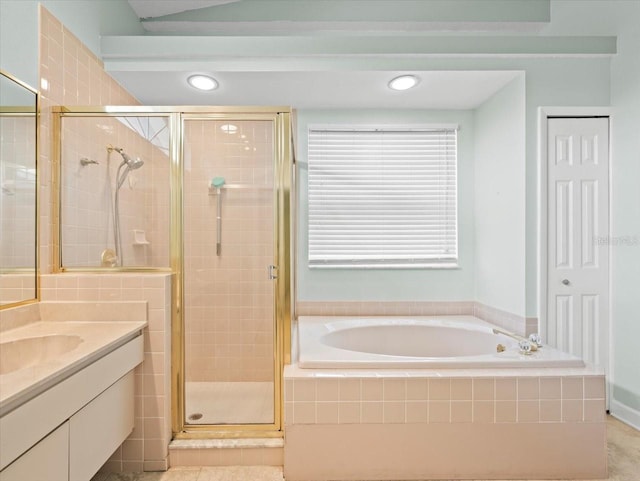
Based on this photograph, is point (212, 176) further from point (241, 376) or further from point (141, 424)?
point (141, 424)

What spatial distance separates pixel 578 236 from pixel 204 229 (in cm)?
237

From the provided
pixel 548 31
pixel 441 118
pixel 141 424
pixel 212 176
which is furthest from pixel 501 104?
pixel 141 424

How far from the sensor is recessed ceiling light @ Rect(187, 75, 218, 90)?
2.49 metres

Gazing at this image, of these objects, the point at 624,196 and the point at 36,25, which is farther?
the point at 624,196

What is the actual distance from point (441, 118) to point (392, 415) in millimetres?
2279

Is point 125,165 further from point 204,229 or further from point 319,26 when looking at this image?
point 319,26

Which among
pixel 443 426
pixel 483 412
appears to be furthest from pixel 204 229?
pixel 483 412

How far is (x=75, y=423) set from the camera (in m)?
1.28

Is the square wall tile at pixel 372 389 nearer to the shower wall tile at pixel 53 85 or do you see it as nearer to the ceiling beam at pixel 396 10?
the shower wall tile at pixel 53 85

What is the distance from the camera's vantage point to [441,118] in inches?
118

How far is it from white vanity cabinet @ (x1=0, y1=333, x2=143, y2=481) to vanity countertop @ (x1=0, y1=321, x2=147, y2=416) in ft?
0.10

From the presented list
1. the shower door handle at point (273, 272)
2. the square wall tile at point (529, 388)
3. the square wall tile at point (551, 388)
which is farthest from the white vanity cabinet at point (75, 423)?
the square wall tile at point (551, 388)

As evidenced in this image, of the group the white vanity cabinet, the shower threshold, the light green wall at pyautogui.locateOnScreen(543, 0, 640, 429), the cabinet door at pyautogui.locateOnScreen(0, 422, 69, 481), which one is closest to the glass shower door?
the shower threshold

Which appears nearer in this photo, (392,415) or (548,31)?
(392,415)
